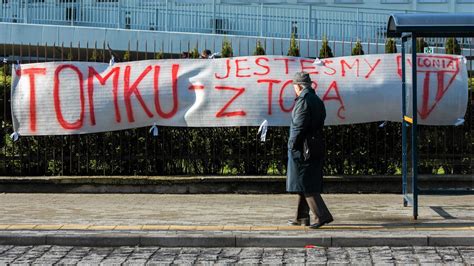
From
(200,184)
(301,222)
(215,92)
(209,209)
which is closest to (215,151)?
(200,184)

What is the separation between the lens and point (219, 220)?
357 inches

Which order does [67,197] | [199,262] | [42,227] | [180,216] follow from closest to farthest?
1. [199,262]
2. [42,227]
3. [180,216]
4. [67,197]

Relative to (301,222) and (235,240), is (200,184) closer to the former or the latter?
(301,222)

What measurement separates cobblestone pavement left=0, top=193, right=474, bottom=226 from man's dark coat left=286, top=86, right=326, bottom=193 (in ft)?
2.13

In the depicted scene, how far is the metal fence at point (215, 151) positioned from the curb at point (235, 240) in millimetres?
3760

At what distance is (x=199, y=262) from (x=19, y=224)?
2.46m

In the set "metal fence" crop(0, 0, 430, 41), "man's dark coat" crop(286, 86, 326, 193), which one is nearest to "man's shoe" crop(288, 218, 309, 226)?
"man's dark coat" crop(286, 86, 326, 193)

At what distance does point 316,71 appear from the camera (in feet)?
38.3

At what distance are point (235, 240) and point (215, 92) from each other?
158 inches

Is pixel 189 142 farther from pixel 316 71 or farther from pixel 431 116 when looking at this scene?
pixel 431 116

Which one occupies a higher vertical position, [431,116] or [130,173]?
[431,116]

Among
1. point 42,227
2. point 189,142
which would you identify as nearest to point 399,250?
point 42,227

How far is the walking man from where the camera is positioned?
846cm

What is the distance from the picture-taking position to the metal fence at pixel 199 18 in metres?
23.5
